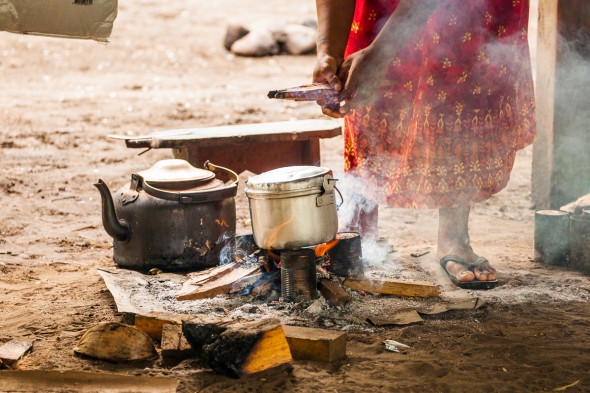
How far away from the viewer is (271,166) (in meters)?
5.30

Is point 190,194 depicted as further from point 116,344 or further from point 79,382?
point 79,382

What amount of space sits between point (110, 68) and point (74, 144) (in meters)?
4.70

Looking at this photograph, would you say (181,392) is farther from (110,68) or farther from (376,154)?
(110,68)

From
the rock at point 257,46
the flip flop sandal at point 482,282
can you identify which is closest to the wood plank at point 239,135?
the flip flop sandal at point 482,282

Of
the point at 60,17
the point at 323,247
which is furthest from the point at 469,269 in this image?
the point at 60,17

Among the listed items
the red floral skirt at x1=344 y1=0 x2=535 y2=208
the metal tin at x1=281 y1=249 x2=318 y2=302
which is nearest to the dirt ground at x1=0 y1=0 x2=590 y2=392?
the metal tin at x1=281 y1=249 x2=318 y2=302

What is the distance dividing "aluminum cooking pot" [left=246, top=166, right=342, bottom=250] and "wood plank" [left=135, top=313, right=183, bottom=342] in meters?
0.52

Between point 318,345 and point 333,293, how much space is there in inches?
24.7

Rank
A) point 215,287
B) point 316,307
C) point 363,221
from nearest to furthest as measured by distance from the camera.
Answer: point 316,307 < point 215,287 < point 363,221

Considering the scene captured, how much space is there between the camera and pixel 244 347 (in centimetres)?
290

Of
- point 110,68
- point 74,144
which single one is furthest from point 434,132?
point 110,68

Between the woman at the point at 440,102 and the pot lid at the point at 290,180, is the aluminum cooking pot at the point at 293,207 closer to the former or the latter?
the pot lid at the point at 290,180

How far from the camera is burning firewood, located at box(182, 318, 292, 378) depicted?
291cm

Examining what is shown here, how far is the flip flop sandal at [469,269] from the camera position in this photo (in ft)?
13.4
